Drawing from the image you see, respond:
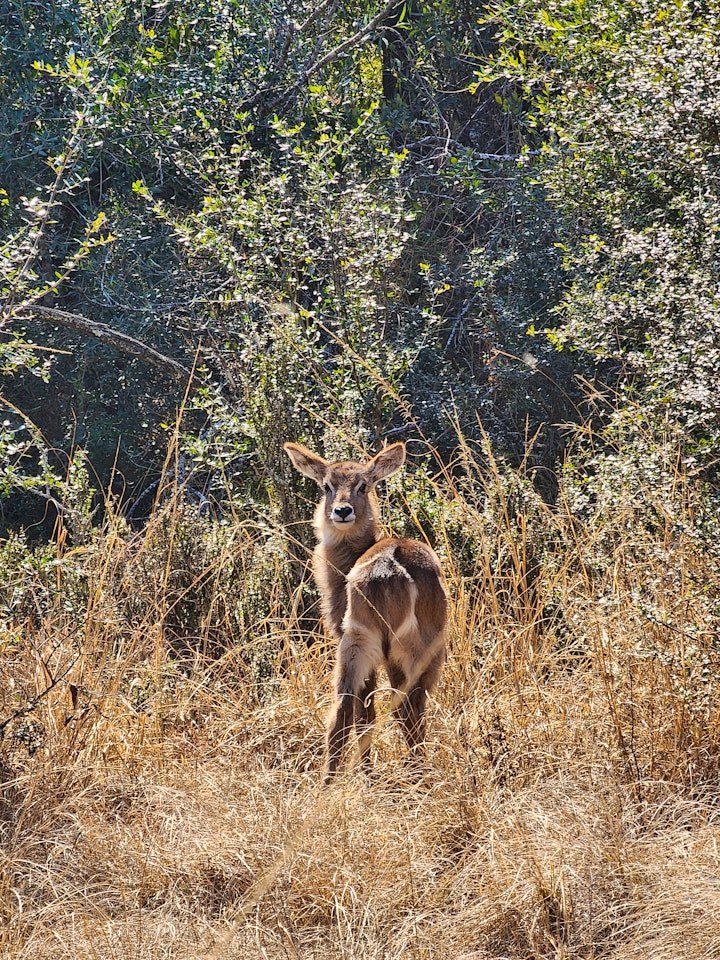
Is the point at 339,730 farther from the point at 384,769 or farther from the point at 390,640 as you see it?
the point at 390,640

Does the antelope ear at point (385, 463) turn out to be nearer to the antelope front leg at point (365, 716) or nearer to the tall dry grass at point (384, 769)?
the tall dry grass at point (384, 769)

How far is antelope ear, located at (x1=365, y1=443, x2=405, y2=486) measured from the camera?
5406 mm

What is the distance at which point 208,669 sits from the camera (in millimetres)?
5535

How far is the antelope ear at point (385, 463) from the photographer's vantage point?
5406 millimetres

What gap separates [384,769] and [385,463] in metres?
1.42

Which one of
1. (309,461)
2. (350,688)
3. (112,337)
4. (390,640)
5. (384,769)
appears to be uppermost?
(112,337)

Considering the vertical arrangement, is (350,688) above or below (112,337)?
below

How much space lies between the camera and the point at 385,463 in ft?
17.9

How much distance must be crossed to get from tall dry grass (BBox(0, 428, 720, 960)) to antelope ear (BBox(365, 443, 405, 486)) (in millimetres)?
500

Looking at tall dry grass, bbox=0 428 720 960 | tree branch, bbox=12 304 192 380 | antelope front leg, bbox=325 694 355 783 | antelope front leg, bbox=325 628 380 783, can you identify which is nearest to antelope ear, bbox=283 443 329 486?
tall dry grass, bbox=0 428 720 960

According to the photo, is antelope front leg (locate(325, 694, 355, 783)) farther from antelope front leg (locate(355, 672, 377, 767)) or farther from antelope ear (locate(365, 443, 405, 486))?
antelope ear (locate(365, 443, 405, 486))

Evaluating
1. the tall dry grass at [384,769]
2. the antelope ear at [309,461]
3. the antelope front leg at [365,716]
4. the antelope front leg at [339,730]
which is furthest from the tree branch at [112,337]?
the antelope front leg at [339,730]

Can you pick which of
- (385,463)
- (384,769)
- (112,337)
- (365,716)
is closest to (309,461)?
(385,463)

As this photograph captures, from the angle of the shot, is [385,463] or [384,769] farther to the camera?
[385,463]
